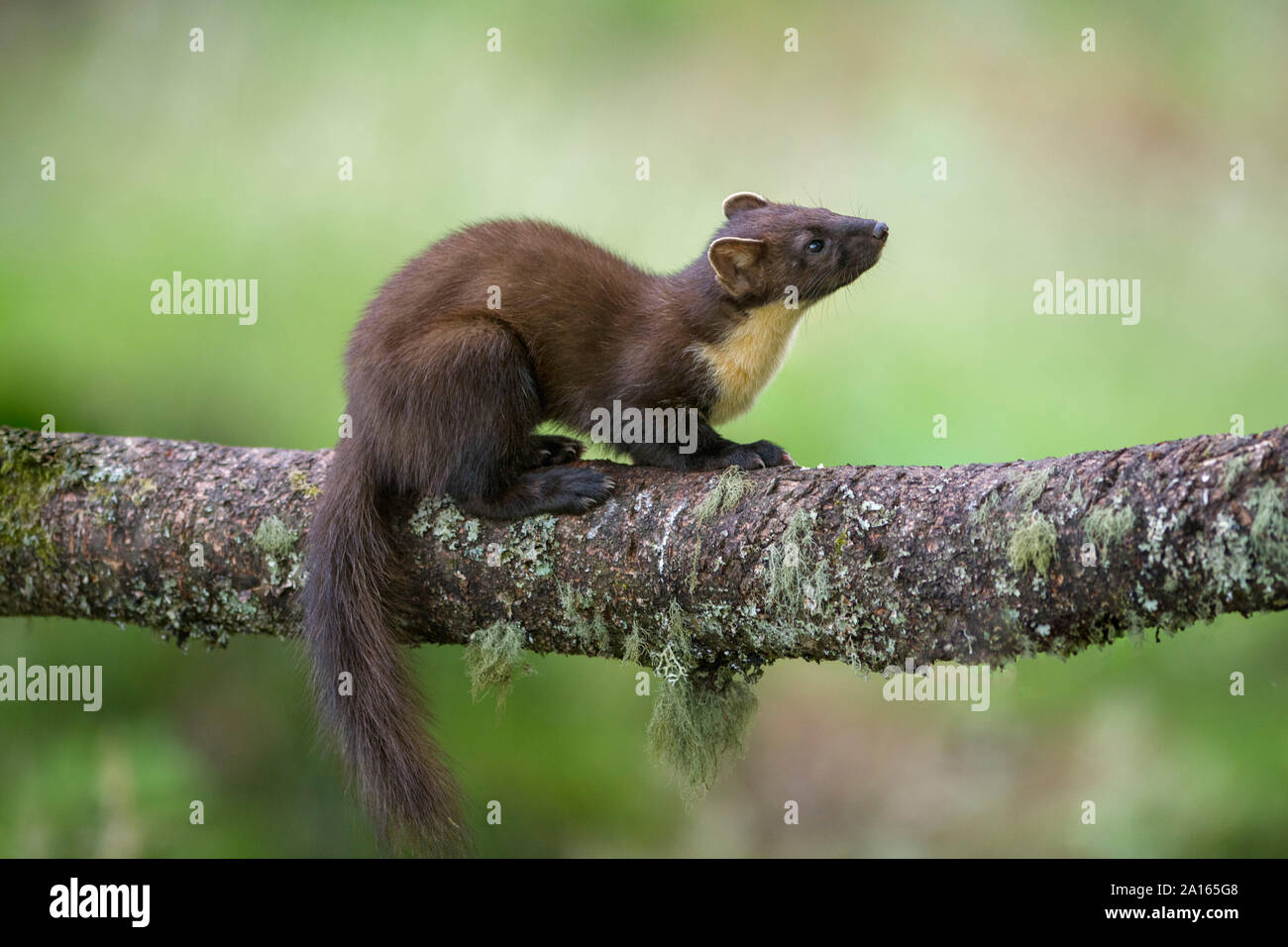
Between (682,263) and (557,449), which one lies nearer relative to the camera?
(557,449)

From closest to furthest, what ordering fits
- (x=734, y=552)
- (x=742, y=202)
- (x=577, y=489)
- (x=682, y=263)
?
(x=734, y=552) → (x=577, y=489) → (x=742, y=202) → (x=682, y=263)

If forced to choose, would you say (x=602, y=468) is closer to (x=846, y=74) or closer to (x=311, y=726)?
(x=311, y=726)

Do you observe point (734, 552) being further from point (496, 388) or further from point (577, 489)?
point (496, 388)

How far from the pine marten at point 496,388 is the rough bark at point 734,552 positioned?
0.13m

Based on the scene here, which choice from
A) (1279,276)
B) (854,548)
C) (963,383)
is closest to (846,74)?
(963,383)

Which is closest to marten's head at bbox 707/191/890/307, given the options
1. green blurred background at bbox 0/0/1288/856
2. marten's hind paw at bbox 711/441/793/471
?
marten's hind paw at bbox 711/441/793/471

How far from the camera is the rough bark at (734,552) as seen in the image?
1.88 m

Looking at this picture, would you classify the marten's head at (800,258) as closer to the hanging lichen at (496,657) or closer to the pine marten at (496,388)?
the pine marten at (496,388)

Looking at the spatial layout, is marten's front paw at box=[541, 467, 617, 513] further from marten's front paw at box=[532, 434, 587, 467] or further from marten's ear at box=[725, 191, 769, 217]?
marten's ear at box=[725, 191, 769, 217]

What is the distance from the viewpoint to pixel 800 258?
3.14 metres

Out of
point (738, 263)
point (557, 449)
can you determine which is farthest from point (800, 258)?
point (557, 449)

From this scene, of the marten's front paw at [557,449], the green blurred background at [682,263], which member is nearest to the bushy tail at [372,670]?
the marten's front paw at [557,449]

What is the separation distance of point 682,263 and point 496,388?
2167 mm

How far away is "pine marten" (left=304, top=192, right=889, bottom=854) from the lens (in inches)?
107
